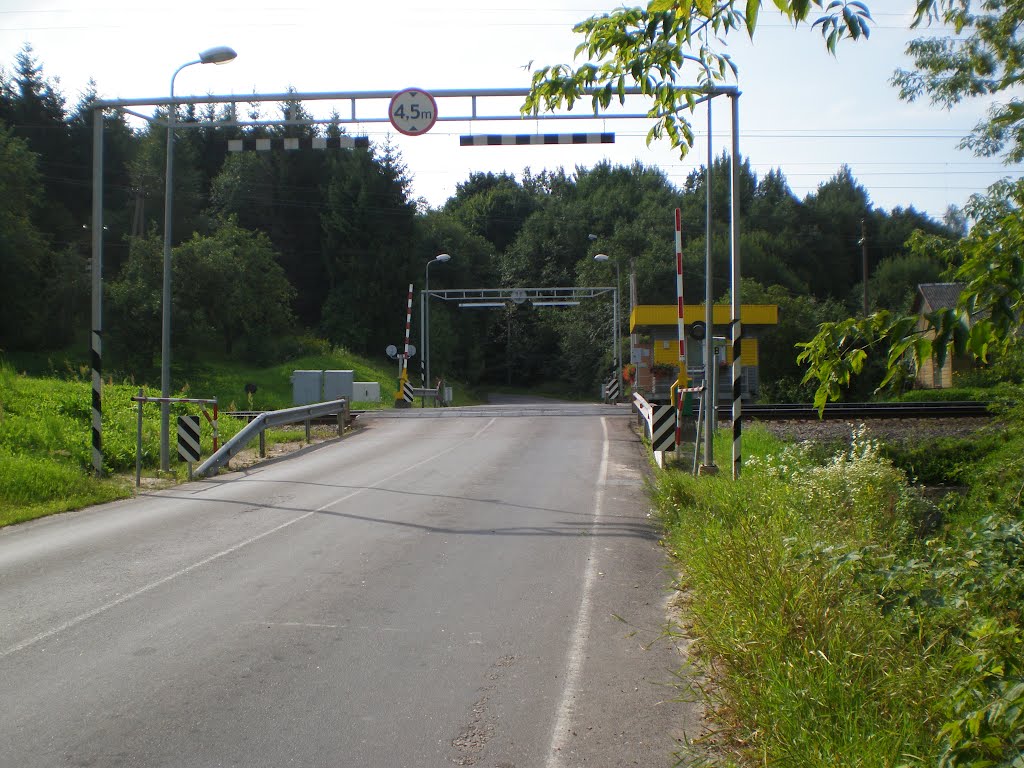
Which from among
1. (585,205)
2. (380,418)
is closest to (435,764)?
(380,418)

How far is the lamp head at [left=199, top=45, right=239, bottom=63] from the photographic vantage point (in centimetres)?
1492

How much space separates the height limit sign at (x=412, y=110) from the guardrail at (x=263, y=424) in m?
6.99

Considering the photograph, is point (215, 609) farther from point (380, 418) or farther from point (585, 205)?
point (585, 205)

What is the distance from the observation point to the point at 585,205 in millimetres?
79188

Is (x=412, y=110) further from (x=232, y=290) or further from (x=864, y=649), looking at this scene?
(x=232, y=290)

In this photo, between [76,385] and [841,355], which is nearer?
[841,355]

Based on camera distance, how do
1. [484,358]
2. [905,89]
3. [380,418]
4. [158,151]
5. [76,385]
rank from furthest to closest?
1. [484,358]
2. [158,151]
3. [380,418]
4. [76,385]
5. [905,89]

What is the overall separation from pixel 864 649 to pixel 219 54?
1389cm

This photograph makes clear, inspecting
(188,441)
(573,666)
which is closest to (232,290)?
(188,441)

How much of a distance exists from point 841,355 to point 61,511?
453 inches

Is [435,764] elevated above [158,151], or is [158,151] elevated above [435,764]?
[158,151]

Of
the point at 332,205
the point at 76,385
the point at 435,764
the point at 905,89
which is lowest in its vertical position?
the point at 435,764

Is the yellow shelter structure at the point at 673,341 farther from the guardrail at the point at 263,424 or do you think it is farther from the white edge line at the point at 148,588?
the white edge line at the point at 148,588

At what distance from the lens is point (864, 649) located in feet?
16.4
